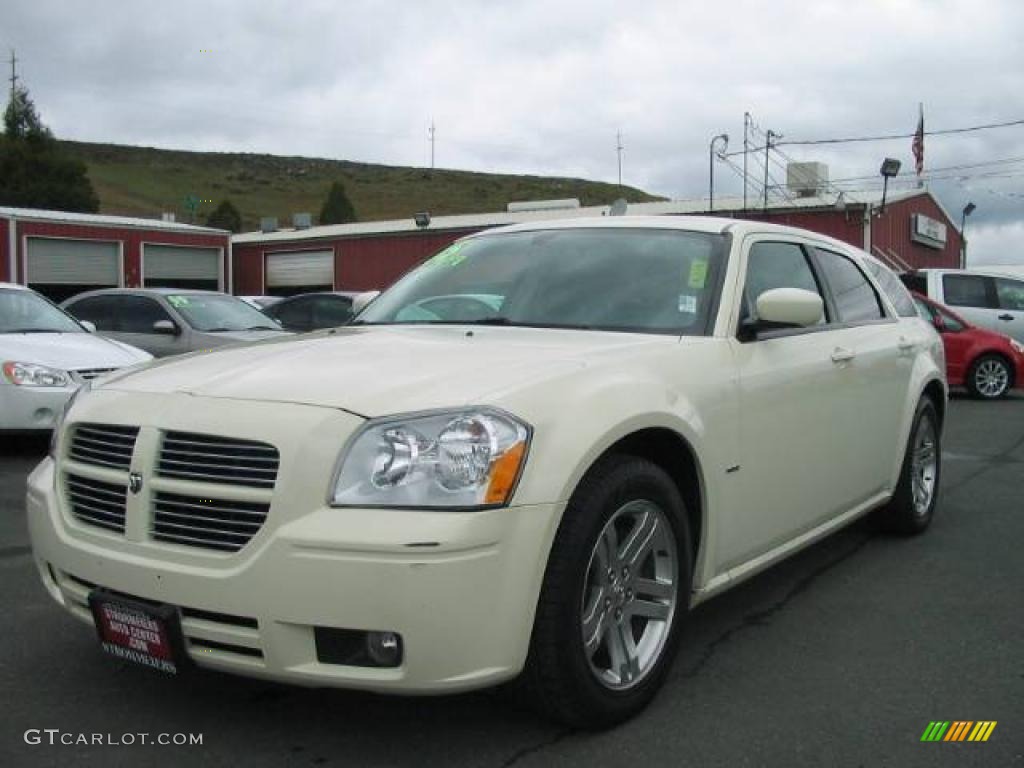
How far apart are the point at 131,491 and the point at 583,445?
1.25 m

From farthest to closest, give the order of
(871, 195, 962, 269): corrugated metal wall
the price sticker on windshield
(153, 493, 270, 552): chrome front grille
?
1. (871, 195, 962, 269): corrugated metal wall
2. the price sticker on windshield
3. (153, 493, 270, 552): chrome front grille

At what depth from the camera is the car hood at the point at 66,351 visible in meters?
7.90

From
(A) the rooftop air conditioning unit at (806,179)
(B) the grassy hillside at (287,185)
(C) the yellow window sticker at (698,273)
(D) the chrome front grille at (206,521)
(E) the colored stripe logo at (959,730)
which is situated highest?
(B) the grassy hillside at (287,185)

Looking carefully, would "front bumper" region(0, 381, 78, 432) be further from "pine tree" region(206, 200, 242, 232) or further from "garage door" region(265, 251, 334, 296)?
"pine tree" region(206, 200, 242, 232)

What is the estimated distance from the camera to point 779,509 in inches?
153

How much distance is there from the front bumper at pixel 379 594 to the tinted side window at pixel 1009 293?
49.8ft

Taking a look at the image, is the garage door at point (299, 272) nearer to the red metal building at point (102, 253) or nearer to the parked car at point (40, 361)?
the red metal building at point (102, 253)

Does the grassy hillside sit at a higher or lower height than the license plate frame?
higher

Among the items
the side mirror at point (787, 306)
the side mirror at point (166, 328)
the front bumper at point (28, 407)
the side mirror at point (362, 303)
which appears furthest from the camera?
the side mirror at point (166, 328)

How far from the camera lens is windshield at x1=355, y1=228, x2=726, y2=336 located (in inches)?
152

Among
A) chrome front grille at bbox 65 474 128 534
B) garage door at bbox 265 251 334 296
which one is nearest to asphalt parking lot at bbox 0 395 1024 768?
chrome front grille at bbox 65 474 128 534

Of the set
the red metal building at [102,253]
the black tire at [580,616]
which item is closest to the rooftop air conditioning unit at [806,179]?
the red metal building at [102,253]

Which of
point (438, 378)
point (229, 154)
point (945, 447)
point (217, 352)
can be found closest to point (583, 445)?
point (438, 378)

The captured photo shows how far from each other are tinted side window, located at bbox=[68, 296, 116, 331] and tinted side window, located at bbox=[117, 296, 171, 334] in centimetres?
12
